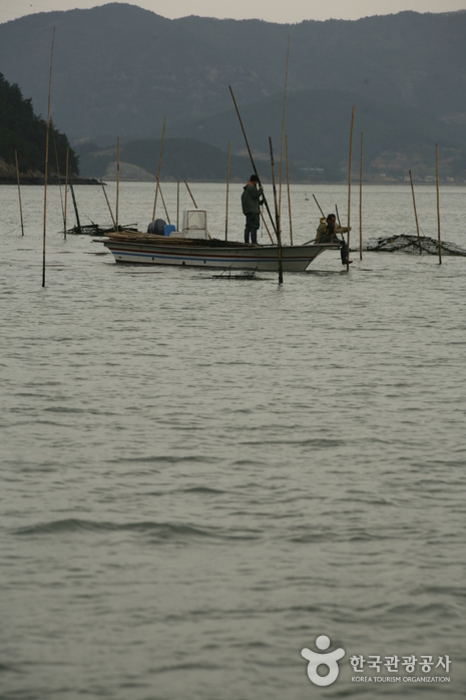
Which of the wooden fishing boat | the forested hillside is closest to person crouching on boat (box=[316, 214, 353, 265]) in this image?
the wooden fishing boat

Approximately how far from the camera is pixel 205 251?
2458 cm

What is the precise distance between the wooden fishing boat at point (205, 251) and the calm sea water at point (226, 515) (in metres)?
9.81

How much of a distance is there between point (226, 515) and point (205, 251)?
1851 centimetres

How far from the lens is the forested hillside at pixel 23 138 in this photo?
137 meters

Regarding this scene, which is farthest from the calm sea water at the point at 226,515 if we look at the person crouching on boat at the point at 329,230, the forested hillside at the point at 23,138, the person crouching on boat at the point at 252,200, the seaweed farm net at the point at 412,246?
the forested hillside at the point at 23,138

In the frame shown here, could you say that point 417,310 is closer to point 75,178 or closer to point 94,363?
point 94,363

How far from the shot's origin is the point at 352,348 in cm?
1377

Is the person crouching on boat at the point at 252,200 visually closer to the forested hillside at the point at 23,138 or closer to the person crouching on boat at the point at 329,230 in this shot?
the person crouching on boat at the point at 329,230

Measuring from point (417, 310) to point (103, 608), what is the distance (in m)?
14.6

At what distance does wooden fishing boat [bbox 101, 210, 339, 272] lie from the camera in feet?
78.3

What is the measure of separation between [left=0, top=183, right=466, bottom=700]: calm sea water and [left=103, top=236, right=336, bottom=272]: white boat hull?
9761 millimetres

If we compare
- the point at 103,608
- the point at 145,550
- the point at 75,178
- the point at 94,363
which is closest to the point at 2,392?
the point at 94,363

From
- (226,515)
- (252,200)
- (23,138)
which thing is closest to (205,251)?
(252,200)

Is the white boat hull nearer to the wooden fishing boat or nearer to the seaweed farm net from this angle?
the wooden fishing boat
